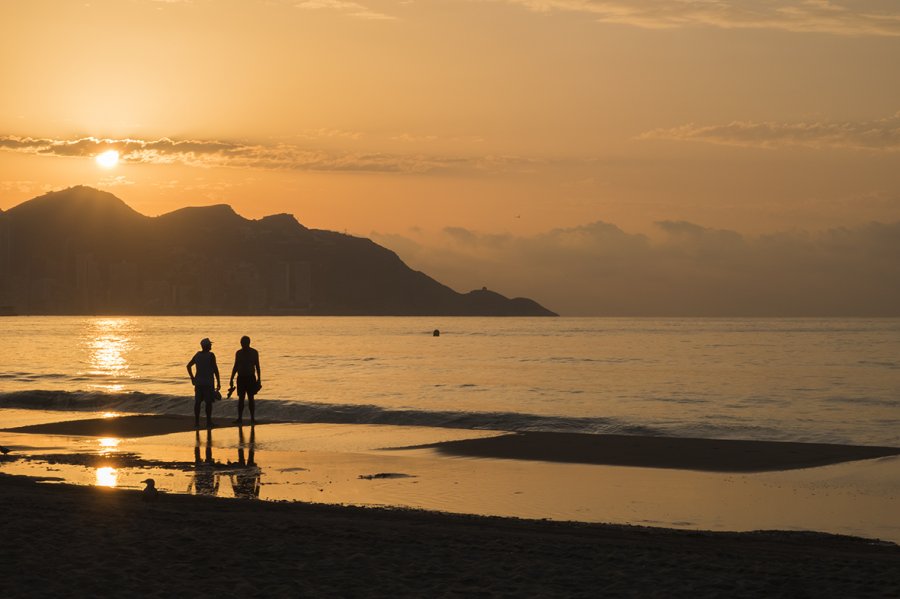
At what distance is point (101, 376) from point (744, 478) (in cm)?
4755

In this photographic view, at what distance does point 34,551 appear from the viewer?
33.7 feet

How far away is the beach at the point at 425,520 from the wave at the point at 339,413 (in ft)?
18.6

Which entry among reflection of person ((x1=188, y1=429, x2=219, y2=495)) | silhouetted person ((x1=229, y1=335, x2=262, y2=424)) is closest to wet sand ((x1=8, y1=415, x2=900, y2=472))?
silhouetted person ((x1=229, y1=335, x2=262, y2=424))

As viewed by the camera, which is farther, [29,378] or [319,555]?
[29,378]

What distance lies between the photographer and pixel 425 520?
13.1 metres

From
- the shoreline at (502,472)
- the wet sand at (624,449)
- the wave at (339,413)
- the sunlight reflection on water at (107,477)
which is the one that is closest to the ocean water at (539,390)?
the wave at (339,413)

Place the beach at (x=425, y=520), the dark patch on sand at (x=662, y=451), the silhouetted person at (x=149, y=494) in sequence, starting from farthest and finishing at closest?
the dark patch on sand at (x=662, y=451) < the silhouetted person at (x=149, y=494) < the beach at (x=425, y=520)

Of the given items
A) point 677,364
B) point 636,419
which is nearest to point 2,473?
point 636,419

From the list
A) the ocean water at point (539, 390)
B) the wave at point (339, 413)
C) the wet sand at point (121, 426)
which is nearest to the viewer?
the wet sand at point (121, 426)

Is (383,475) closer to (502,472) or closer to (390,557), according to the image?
(502,472)

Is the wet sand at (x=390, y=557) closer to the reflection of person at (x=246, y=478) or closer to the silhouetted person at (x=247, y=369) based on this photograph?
the reflection of person at (x=246, y=478)

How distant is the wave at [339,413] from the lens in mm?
30281

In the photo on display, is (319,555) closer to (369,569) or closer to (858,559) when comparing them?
(369,569)

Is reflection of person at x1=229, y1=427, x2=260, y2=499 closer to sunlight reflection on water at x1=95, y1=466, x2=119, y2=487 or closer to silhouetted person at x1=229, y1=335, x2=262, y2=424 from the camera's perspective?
sunlight reflection on water at x1=95, y1=466, x2=119, y2=487
